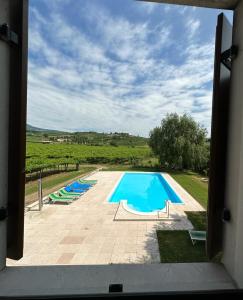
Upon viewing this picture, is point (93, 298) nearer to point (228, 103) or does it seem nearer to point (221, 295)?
point (221, 295)

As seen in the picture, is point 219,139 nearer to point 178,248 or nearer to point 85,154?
point 178,248

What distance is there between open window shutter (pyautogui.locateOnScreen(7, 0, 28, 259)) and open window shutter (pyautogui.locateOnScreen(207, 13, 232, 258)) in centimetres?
131

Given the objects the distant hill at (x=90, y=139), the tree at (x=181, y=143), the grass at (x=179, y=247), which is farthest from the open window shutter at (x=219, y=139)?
the distant hill at (x=90, y=139)

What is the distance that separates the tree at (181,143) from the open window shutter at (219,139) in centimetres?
1728

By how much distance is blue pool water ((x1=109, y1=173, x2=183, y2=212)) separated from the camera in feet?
30.6

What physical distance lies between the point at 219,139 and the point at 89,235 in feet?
17.0

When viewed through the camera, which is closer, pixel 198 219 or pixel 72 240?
pixel 72 240

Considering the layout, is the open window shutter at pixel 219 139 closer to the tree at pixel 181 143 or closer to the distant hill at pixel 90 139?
the tree at pixel 181 143

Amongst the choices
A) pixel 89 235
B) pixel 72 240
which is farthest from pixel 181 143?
pixel 72 240

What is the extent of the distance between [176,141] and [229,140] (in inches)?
691

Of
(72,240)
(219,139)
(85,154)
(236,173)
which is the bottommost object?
(72,240)

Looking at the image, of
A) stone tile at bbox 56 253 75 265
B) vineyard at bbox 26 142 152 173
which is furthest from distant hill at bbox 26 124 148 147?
stone tile at bbox 56 253 75 265

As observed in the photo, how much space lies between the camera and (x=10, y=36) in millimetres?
1233

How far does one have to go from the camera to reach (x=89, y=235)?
5613 mm
